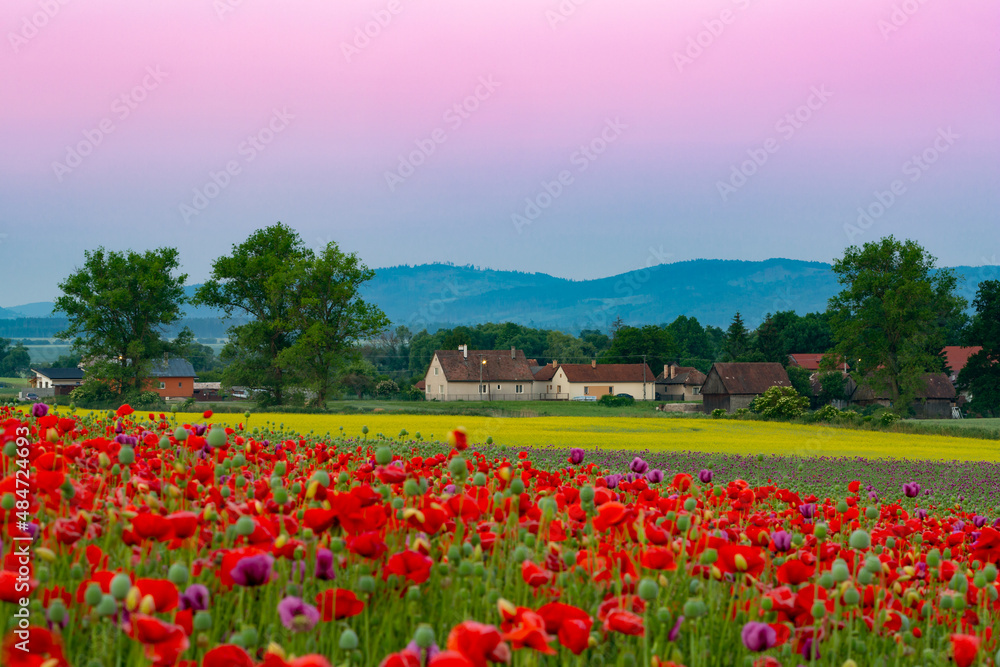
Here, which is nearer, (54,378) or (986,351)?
(986,351)

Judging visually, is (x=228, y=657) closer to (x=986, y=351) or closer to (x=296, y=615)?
(x=296, y=615)

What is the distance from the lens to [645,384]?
106 metres

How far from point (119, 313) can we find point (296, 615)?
56839 millimetres

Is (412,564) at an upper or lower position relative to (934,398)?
lower

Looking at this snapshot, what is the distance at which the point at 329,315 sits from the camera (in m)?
52.9

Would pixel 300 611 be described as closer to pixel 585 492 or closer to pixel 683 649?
pixel 683 649

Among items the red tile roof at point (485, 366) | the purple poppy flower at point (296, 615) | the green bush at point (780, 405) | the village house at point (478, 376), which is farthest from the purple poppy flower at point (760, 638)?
the red tile roof at point (485, 366)

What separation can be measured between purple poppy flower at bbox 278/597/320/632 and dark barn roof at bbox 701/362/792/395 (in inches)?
3040

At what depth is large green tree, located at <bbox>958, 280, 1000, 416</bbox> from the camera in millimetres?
68875

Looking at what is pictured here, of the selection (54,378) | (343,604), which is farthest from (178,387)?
(343,604)

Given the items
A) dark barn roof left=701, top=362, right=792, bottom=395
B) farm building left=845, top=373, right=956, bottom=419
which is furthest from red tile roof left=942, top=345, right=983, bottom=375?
dark barn roof left=701, top=362, right=792, bottom=395

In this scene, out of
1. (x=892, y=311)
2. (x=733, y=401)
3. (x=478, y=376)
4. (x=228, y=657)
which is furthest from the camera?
(x=478, y=376)

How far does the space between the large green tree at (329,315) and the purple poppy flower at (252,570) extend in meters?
49.2

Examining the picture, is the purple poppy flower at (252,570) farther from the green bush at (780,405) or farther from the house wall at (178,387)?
the house wall at (178,387)
